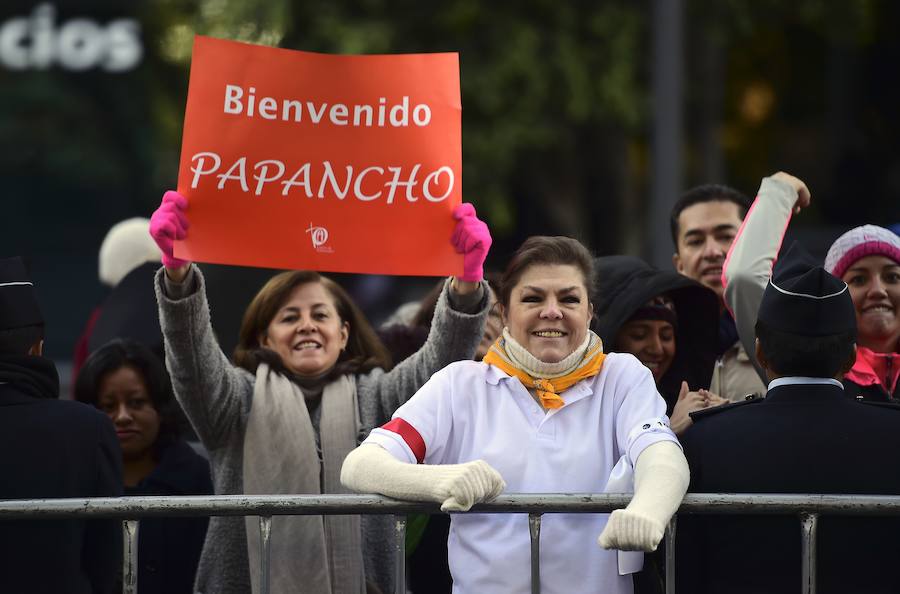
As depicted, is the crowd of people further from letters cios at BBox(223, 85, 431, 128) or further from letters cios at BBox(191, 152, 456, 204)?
letters cios at BBox(223, 85, 431, 128)

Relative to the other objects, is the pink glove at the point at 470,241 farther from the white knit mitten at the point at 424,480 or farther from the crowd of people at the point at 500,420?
the white knit mitten at the point at 424,480

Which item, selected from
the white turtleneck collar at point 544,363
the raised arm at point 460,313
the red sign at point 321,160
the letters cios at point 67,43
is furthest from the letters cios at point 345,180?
the letters cios at point 67,43

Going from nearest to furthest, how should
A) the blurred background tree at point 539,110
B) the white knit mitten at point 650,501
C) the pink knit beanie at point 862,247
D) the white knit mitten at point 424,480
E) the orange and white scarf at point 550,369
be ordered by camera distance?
the white knit mitten at point 650,501 → the white knit mitten at point 424,480 → the orange and white scarf at point 550,369 → the pink knit beanie at point 862,247 → the blurred background tree at point 539,110

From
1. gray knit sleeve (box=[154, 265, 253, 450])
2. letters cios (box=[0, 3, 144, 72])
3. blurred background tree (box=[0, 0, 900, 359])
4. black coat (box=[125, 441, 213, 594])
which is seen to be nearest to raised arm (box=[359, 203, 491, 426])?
gray knit sleeve (box=[154, 265, 253, 450])

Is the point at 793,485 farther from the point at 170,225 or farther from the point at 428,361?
the point at 170,225

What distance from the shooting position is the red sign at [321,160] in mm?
4453

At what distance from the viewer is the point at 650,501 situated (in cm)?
345

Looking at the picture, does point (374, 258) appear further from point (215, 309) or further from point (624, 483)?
point (215, 309)

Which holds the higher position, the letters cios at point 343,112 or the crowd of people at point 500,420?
the letters cios at point 343,112

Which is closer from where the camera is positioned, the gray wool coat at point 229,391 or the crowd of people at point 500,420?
the crowd of people at point 500,420

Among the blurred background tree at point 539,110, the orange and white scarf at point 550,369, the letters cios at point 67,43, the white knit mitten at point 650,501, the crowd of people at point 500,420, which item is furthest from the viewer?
the letters cios at point 67,43

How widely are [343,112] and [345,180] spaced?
0.21 m

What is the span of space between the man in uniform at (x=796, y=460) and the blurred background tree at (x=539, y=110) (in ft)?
22.1

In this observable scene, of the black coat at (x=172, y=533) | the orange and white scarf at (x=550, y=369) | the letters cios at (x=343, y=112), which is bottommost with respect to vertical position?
the black coat at (x=172, y=533)
